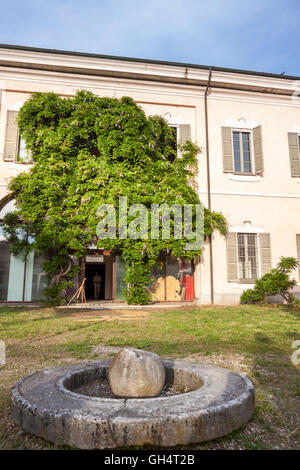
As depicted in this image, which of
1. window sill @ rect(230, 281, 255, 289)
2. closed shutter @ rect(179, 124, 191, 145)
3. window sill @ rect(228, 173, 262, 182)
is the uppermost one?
closed shutter @ rect(179, 124, 191, 145)

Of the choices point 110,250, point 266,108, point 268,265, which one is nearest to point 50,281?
point 110,250

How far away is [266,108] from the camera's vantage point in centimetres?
1355

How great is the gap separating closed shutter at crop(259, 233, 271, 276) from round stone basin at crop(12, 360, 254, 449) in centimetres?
978

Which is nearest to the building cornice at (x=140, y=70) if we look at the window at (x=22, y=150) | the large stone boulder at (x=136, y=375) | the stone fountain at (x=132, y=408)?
the window at (x=22, y=150)

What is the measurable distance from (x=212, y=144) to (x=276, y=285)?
18.3 ft

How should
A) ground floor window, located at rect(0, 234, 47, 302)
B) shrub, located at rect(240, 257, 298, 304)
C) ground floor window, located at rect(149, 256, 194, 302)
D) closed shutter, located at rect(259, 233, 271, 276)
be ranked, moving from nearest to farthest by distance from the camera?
shrub, located at rect(240, 257, 298, 304)
ground floor window, located at rect(0, 234, 47, 302)
closed shutter, located at rect(259, 233, 271, 276)
ground floor window, located at rect(149, 256, 194, 302)

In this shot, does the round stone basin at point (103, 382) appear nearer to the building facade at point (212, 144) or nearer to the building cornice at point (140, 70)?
the building facade at point (212, 144)

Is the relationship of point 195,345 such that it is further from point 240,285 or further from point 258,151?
point 258,151

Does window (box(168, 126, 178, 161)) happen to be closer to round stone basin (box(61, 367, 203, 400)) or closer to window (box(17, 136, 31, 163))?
window (box(17, 136, 31, 163))

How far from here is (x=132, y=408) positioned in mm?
2404

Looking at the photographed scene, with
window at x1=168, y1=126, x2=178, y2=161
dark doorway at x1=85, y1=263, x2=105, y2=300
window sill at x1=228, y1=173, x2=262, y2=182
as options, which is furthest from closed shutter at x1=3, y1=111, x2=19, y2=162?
dark doorway at x1=85, y1=263, x2=105, y2=300

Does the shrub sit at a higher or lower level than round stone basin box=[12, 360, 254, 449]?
higher

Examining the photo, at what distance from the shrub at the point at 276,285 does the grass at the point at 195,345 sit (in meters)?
1.11

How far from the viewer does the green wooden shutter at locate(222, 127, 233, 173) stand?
502 inches
